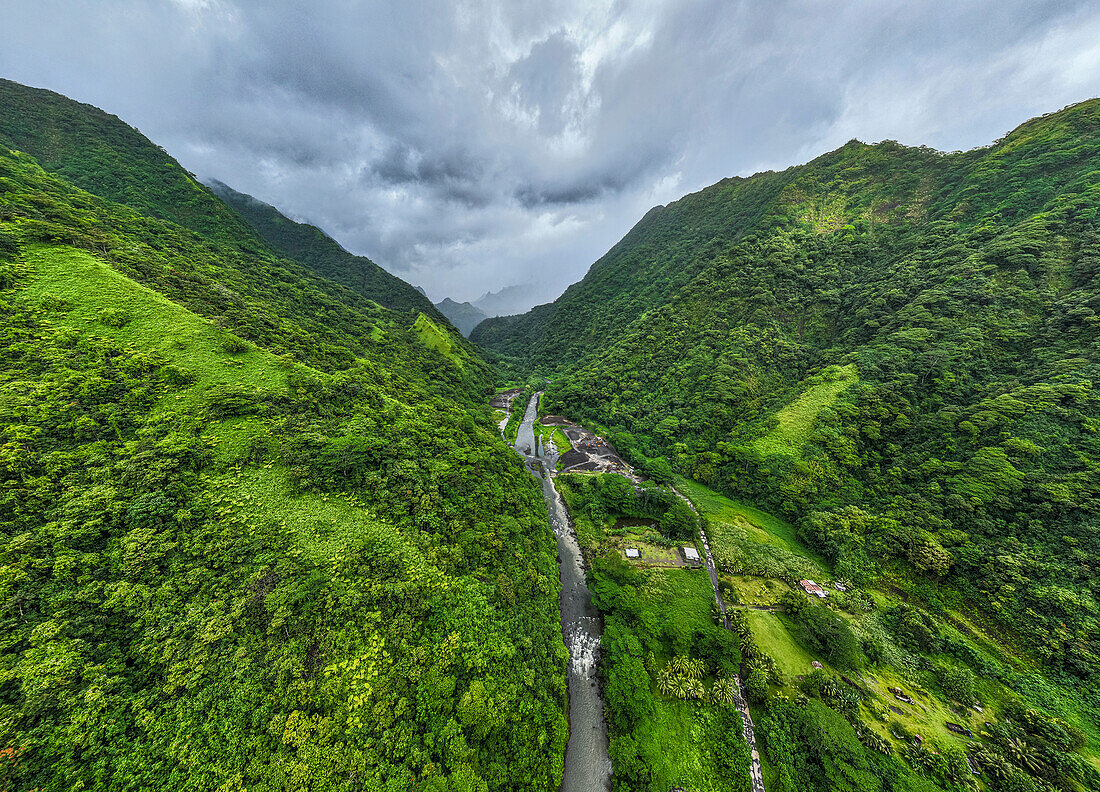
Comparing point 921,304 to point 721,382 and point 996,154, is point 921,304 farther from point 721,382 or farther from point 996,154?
point 996,154

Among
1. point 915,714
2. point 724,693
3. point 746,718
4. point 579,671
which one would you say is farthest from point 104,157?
point 915,714

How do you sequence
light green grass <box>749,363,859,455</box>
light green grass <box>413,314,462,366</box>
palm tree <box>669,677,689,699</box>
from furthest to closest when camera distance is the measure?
1. light green grass <box>413,314,462,366</box>
2. light green grass <box>749,363,859,455</box>
3. palm tree <box>669,677,689,699</box>

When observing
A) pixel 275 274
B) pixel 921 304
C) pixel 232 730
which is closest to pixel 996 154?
pixel 921 304

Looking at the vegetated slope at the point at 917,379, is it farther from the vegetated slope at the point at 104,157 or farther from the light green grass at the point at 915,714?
the vegetated slope at the point at 104,157

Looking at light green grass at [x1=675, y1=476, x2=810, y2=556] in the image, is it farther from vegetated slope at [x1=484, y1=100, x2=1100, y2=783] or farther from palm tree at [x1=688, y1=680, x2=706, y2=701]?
palm tree at [x1=688, y1=680, x2=706, y2=701]

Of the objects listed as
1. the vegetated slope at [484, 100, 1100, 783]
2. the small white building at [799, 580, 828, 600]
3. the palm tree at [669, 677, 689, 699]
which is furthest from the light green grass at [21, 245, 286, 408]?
the small white building at [799, 580, 828, 600]

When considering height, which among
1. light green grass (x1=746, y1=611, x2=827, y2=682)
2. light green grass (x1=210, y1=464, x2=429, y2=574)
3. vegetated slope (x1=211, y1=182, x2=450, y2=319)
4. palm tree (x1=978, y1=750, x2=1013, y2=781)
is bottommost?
light green grass (x1=746, y1=611, x2=827, y2=682)
